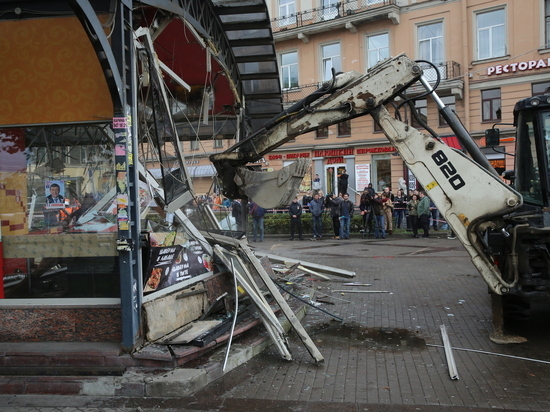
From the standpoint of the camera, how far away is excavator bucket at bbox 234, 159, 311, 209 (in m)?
6.36

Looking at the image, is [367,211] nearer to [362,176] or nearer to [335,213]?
[335,213]

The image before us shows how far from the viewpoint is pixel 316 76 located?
28875mm

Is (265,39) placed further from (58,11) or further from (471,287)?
(471,287)

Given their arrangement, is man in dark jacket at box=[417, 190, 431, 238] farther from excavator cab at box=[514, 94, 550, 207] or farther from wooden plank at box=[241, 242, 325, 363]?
wooden plank at box=[241, 242, 325, 363]

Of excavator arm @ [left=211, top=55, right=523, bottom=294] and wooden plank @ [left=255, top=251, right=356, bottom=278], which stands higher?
excavator arm @ [left=211, top=55, right=523, bottom=294]

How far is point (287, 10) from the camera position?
97.0 feet

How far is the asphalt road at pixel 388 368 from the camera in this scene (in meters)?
4.50

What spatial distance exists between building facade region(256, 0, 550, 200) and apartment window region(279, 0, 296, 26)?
0.06 m

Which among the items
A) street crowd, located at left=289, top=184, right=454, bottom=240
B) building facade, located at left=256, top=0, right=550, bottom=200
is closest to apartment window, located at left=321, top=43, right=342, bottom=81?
building facade, located at left=256, top=0, right=550, bottom=200

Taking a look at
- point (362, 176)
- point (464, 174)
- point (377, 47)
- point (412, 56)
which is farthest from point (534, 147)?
point (377, 47)

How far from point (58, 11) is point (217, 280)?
3.81 m

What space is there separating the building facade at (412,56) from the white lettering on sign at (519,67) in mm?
42

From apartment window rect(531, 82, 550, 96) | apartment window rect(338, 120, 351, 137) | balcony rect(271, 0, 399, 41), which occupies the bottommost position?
apartment window rect(338, 120, 351, 137)

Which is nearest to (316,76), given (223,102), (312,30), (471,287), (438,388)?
(312,30)
